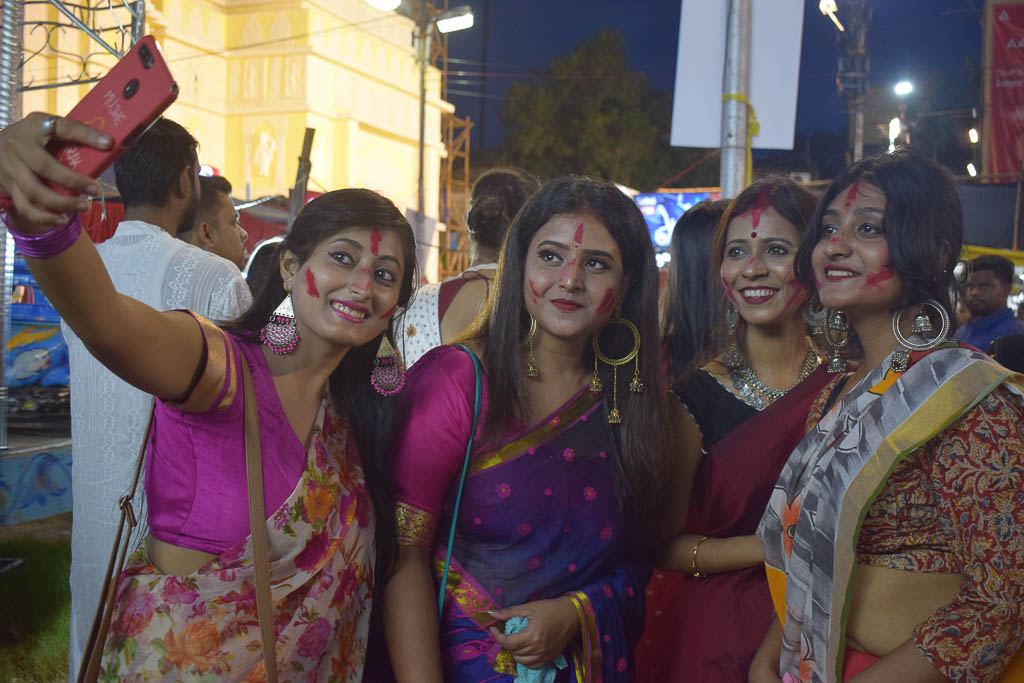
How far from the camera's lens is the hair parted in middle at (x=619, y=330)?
2080 millimetres

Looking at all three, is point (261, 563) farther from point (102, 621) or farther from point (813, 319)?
point (813, 319)

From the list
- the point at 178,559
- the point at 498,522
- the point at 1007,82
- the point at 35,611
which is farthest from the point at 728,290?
the point at 1007,82

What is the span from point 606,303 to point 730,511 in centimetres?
71

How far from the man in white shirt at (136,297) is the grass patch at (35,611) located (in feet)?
5.98

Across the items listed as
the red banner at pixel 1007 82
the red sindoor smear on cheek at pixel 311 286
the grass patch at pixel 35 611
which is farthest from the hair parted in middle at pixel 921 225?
the red banner at pixel 1007 82

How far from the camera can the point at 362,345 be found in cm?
201

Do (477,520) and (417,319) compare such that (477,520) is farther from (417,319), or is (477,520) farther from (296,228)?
(417,319)

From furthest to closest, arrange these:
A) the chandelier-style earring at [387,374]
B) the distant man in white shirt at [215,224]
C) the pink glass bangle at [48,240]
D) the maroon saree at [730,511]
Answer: the distant man in white shirt at [215,224] < the maroon saree at [730,511] < the chandelier-style earring at [387,374] < the pink glass bangle at [48,240]

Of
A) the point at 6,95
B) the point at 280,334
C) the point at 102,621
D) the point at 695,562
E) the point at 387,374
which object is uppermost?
the point at 6,95

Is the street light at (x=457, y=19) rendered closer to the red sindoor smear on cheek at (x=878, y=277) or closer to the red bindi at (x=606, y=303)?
the red bindi at (x=606, y=303)

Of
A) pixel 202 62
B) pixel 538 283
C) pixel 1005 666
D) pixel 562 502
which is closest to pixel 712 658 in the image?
pixel 562 502

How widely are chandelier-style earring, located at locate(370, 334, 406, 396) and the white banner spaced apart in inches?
87.0

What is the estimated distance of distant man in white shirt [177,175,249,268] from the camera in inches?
154

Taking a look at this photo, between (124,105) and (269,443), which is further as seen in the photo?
(269,443)
